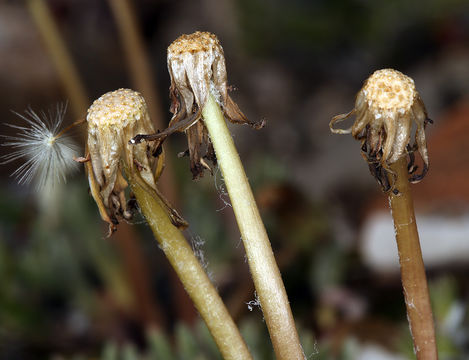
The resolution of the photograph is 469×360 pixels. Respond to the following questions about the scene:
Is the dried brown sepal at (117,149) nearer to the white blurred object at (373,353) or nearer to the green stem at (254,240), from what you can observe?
the green stem at (254,240)

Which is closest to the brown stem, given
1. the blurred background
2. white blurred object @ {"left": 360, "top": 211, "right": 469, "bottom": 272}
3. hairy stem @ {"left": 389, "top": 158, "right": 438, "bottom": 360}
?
the blurred background

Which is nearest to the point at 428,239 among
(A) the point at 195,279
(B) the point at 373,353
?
(B) the point at 373,353

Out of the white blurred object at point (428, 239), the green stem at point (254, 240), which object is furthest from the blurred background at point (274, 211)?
the green stem at point (254, 240)

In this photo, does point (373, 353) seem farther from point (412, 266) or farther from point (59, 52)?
point (59, 52)

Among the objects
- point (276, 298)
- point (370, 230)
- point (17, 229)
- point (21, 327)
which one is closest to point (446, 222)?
point (370, 230)

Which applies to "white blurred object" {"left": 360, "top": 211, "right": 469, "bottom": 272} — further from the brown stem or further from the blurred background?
the brown stem

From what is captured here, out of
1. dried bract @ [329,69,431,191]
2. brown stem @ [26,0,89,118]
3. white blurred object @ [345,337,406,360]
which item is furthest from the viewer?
brown stem @ [26,0,89,118]
